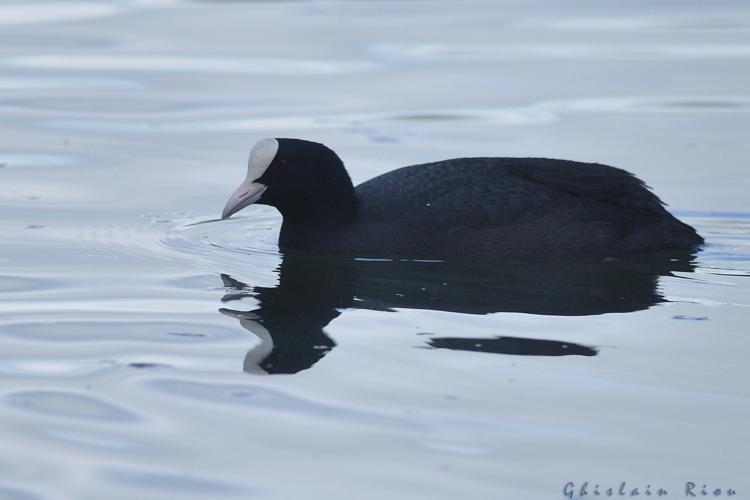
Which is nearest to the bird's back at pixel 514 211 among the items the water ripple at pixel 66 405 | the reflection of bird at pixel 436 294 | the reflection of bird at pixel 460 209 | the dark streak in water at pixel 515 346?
the reflection of bird at pixel 460 209

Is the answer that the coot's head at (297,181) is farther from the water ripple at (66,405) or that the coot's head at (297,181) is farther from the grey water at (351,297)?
the water ripple at (66,405)

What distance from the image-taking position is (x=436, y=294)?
745 centimetres

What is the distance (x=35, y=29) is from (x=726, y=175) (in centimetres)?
913

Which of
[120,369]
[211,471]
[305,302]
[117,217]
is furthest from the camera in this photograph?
[117,217]

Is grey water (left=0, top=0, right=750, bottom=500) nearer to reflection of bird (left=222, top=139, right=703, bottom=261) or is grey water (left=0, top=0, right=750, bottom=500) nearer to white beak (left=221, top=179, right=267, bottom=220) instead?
reflection of bird (left=222, top=139, right=703, bottom=261)

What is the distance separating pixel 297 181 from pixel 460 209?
97cm

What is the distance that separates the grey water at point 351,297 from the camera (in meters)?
5.06

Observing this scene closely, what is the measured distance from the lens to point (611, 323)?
686 centimetres

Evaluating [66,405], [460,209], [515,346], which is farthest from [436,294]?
[66,405]

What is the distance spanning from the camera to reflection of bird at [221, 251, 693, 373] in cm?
641

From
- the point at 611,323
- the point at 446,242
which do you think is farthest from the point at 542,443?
the point at 446,242

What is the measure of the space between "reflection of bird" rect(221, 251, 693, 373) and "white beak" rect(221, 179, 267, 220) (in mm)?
398

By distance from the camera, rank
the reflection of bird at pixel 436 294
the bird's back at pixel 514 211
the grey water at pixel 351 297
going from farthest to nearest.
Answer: the bird's back at pixel 514 211 < the reflection of bird at pixel 436 294 < the grey water at pixel 351 297

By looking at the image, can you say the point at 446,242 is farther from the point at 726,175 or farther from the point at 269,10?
the point at 269,10
